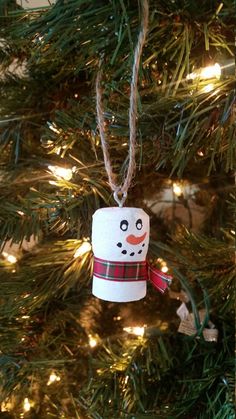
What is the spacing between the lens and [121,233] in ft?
1.18

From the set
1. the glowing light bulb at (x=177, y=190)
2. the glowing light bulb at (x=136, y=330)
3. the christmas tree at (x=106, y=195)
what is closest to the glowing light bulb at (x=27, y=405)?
the christmas tree at (x=106, y=195)

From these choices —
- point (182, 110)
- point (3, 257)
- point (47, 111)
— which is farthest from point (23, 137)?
point (182, 110)

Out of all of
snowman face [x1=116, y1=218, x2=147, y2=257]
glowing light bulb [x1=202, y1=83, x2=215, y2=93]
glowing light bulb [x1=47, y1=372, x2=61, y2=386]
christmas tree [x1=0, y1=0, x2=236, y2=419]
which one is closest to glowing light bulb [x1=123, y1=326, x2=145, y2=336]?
christmas tree [x1=0, y1=0, x2=236, y2=419]

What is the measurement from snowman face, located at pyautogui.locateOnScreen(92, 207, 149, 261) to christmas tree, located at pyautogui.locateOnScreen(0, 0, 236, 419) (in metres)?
0.06

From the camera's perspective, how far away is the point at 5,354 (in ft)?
1.60

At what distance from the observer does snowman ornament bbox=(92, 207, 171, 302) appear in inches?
14.2

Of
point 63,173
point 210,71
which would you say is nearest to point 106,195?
point 63,173

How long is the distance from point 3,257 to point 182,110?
0.33m

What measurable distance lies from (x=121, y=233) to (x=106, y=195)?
8cm

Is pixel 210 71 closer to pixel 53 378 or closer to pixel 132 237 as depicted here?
pixel 132 237

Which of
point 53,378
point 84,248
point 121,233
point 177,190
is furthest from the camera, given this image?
point 177,190

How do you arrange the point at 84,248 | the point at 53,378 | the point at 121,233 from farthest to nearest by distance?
1. the point at 53,378
2. the point at 84,248
3. the point at 121,233

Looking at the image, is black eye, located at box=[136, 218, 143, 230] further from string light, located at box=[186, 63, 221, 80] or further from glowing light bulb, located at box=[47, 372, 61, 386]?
glowing light bulb, located at box=[47, 372, 61, 386]

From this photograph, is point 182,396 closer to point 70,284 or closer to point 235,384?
point 235,384
